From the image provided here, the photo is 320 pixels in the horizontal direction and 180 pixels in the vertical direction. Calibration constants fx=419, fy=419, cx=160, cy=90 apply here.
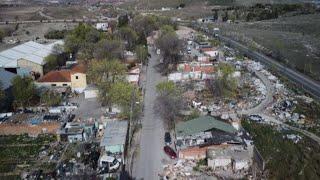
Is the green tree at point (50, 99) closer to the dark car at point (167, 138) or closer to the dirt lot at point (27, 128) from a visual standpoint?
the dirt lot at point (27, 128)

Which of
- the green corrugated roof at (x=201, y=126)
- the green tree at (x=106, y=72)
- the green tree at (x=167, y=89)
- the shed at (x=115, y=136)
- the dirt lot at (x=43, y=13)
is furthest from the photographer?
the dirt lot at (x=43, y=13)

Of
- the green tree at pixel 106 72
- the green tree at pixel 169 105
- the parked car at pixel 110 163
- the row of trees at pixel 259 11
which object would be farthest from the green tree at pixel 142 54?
the row of trees at pixel 259 11

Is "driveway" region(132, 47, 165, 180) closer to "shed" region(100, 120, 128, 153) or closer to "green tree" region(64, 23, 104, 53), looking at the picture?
"shed" region(100, 120, 128, 153)

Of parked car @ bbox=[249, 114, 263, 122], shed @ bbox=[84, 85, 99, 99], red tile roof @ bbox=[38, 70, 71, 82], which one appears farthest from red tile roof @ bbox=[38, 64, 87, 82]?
parked car @ bbox=[249, 114, 263, 122]

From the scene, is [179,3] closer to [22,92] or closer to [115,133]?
[22,92]

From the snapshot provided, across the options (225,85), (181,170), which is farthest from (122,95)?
(181,170)

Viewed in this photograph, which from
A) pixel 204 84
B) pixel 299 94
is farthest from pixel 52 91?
pixel 299 94
